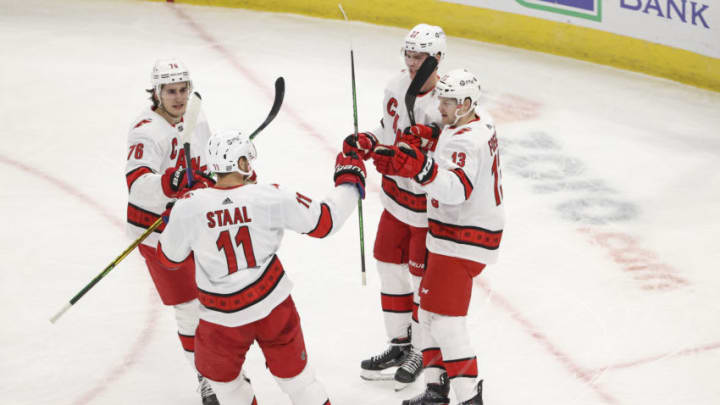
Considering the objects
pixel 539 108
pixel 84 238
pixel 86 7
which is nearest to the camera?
pixel 84 238

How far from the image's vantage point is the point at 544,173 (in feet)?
18.3

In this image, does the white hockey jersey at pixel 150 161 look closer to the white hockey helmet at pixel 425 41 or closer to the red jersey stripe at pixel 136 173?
the red jersey stripe at pixel 136 173

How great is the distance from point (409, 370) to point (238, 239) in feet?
4.12

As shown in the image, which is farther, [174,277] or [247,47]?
[247,47]

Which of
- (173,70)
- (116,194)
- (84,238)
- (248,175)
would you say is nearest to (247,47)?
(116,194)

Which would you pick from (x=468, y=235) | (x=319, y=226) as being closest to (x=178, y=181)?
(x=319, y=226)

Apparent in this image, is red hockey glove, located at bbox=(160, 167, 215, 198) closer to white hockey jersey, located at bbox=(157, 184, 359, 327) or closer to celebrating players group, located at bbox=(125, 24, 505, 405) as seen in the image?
celebrating players group, located at bbox=(125, 24, 505, 405)

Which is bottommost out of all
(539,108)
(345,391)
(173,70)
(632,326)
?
(345,391)

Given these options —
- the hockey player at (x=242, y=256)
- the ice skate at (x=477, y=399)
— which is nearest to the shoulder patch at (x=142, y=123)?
the hockey player at (x=242, y=256)

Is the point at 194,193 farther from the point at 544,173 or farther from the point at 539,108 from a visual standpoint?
the point at 539,108

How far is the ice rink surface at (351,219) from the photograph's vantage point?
392 centimetres

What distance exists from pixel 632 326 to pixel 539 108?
2521mm

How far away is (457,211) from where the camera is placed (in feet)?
10.9

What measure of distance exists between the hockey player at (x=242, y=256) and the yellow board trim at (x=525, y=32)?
13.4 feet
